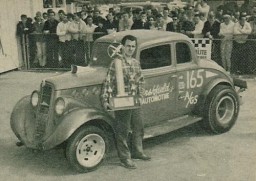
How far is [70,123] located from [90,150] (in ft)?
1.75

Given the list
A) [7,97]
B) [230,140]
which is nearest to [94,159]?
[230,140]

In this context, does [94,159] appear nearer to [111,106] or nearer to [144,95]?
[111,106]

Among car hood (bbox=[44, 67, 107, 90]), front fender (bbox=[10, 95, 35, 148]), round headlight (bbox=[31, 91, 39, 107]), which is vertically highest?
car hood (bbox=[44, 67, 107, 90])

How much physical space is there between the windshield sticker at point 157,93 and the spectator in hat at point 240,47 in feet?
20.1

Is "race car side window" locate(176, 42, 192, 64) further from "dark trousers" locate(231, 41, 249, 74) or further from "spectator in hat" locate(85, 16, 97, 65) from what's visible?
"spectator in hat" locate(85, 16, 97, 65)

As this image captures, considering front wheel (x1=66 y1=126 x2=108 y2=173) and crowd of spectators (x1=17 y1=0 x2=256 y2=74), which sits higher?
crowd of spectators (x1=17 y1=0 x2=256 y2=74)

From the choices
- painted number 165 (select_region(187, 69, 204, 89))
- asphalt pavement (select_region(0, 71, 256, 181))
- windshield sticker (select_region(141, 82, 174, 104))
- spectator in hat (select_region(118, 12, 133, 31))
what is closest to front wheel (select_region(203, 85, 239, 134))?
asphalt pavement (select_region(0, 71, 256, 181))

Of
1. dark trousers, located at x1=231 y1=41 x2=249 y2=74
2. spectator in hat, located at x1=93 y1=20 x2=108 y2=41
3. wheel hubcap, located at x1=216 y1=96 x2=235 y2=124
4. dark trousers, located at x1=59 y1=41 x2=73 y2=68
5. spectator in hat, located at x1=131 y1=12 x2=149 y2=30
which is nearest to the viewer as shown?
wheel hubcap, located at x1=216 y1=96 x2=235 y2=124

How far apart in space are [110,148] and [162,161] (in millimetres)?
840

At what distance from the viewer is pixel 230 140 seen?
26.6ft

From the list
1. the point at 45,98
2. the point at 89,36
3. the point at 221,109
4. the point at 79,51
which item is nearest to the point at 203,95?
the point at 221,109

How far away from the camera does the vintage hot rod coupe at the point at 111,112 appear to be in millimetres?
6828

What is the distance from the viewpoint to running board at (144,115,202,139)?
7577mm

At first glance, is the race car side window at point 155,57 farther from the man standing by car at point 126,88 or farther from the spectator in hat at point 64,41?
the spectator in hat at point 64,41
